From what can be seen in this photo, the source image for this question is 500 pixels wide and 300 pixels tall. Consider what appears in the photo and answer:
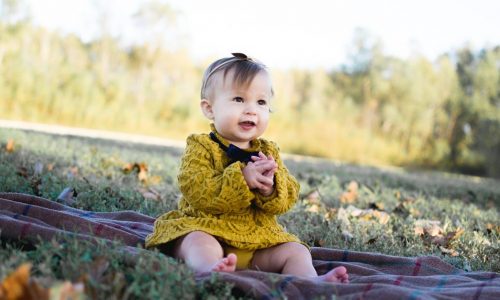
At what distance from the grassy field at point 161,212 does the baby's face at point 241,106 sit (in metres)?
0.70

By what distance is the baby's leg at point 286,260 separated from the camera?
7.84 feet

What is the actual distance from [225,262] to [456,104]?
728 inches

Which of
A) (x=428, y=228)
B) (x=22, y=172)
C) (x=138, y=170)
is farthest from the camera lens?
(x=138, y=170)

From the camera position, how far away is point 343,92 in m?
21.7

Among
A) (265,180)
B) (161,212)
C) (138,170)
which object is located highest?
(265,180)

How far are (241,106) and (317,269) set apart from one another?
2.62ft

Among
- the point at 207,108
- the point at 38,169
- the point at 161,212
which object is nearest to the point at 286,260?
the point at 207,108

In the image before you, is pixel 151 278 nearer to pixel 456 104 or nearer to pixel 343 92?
pixel 456 104

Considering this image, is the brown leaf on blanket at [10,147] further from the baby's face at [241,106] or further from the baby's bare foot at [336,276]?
the baby's bare foot at [336,276]

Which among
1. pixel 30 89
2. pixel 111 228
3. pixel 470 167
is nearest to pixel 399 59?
pixel 470 167

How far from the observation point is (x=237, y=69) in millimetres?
2510

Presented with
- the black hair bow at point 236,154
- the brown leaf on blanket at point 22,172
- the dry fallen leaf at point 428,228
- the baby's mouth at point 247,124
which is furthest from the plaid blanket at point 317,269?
the brown leaf on blanket at point 22,172

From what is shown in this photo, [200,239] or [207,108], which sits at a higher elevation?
[207,108]

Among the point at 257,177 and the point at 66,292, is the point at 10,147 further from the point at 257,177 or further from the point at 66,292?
the point at 66,292
